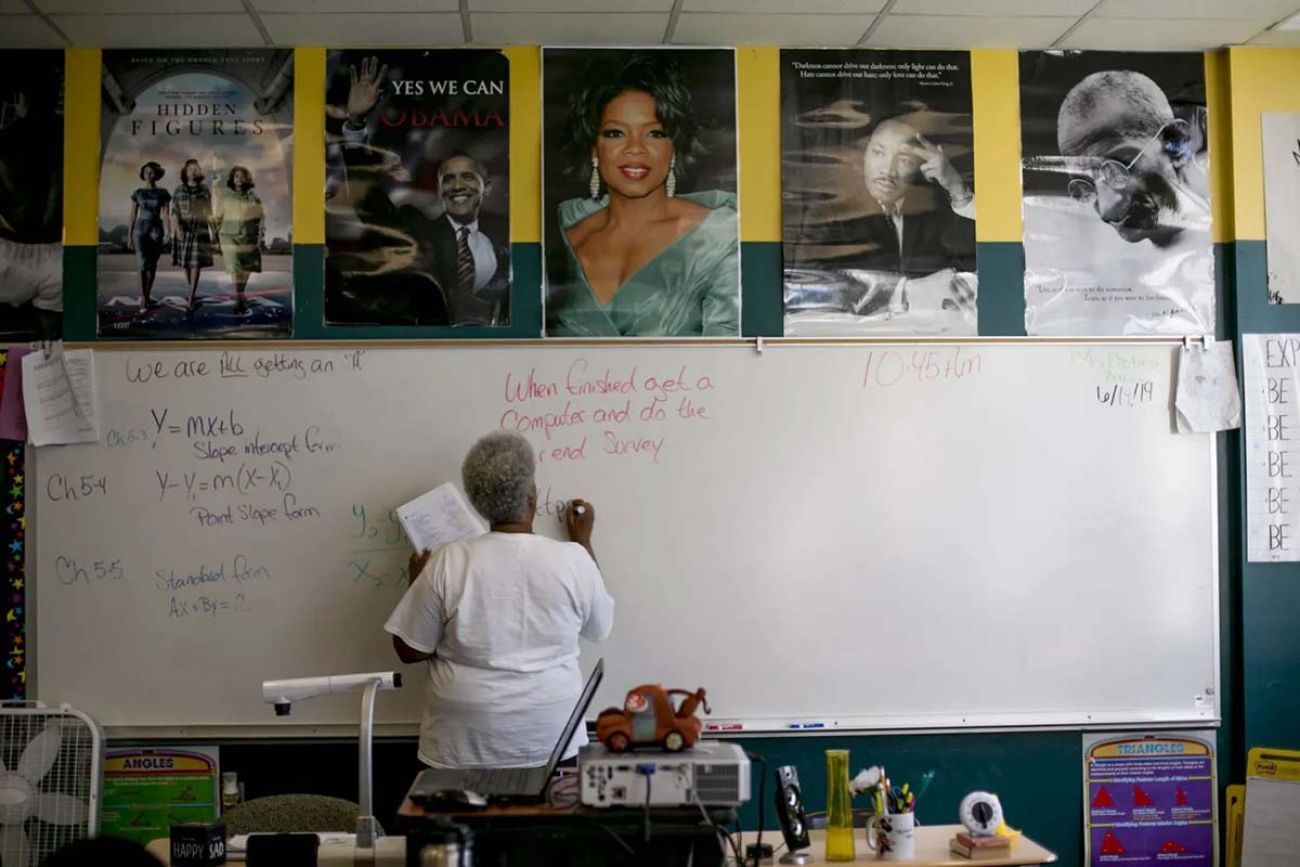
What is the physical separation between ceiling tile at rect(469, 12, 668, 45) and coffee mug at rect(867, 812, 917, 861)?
2390 mm

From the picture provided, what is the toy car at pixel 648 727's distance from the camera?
2.13 metres

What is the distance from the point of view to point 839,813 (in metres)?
2.58

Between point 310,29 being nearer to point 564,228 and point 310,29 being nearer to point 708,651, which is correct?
point 564,228

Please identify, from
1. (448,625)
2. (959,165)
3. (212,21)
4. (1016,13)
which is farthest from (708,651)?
(212,21)

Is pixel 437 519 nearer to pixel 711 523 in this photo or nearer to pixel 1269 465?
pixel 711 523

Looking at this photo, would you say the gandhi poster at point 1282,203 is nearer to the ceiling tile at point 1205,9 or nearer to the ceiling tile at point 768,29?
the ceiling tile at point 1205,9

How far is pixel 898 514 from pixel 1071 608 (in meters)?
0.63

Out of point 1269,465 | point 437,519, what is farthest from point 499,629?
point 1269,465

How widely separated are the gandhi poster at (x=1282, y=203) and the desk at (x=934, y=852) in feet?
7.38

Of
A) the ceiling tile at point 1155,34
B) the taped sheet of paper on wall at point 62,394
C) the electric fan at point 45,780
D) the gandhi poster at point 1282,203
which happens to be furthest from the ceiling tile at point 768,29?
the electric fan at point 45,780

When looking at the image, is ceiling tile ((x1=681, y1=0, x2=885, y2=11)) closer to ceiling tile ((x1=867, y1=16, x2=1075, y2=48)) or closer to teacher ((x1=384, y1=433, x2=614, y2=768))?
ceiling tile ((x1=867, y1=16, x2=1075, y2=48))

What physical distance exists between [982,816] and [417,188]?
248 centimetres

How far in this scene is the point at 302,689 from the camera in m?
2.62

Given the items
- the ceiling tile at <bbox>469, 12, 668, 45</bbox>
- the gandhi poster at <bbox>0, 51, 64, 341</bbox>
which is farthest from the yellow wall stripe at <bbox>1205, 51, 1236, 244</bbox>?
the gandhi poster at <bbox>0, 51, 64, 341</bbox>
